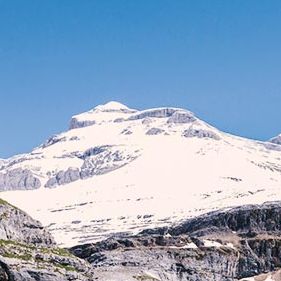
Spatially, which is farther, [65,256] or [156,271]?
[156,271]

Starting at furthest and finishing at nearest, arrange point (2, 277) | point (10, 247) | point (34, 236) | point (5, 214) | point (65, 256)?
point (34, 236)
point (5, 214)
point (65, 256)
point (10, 247)
point (2, 277)

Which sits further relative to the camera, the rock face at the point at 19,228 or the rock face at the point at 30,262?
the rock face at the point at 19,228

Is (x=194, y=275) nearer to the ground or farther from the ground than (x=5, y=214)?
nearer to the ground

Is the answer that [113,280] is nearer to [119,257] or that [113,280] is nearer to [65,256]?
[65,256]

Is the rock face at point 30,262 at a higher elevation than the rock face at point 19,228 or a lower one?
lower

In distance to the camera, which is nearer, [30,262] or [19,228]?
[30,262]

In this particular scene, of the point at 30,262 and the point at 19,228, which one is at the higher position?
the point at 19,228

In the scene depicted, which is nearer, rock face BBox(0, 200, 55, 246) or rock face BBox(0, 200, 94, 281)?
rock face BBox(0, 200, 94, 281)

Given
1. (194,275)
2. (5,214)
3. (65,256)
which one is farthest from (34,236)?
(194,275)

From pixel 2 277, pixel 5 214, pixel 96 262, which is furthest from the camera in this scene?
pixel 96 262

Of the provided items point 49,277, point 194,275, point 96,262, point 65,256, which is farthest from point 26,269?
point 194,275

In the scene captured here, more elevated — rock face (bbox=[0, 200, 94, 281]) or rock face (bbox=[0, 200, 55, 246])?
rock face (bbox=[0, 200, 55, 246])

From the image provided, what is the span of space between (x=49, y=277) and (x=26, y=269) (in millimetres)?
3275

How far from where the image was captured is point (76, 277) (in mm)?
113312
